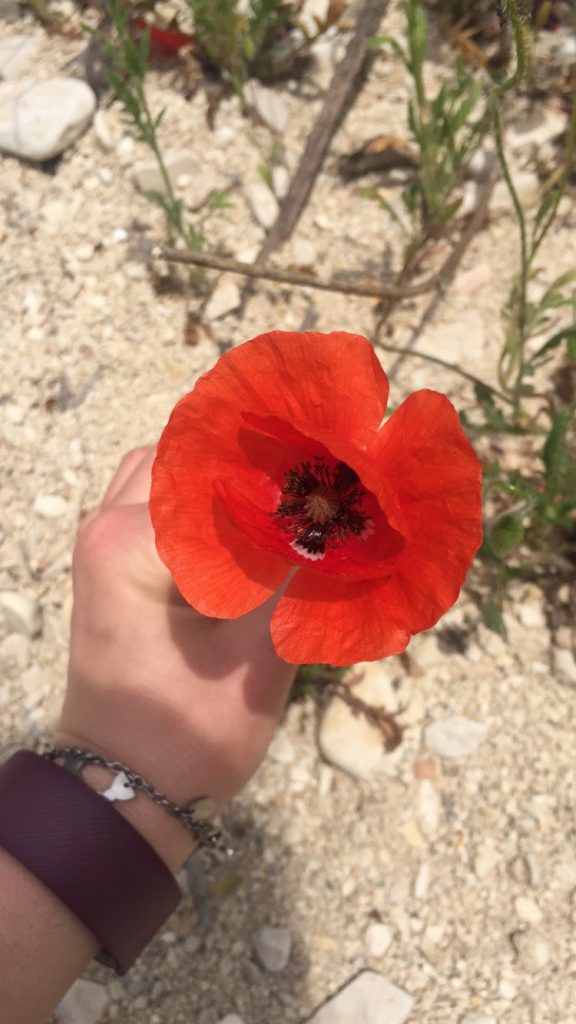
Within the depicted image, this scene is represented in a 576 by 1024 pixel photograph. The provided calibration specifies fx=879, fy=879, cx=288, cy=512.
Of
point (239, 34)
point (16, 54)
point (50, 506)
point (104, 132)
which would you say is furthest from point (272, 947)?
point (16, 54)

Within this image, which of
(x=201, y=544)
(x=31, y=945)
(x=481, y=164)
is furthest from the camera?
(x=481, y=164)

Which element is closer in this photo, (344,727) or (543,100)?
(344,727)

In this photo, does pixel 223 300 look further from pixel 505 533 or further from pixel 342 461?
pixel 342 461

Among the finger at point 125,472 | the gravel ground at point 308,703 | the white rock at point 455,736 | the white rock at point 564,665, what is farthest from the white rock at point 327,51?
the white rock at point 455,736

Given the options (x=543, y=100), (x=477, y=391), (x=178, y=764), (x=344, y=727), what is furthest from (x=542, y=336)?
(x=178, y=764)

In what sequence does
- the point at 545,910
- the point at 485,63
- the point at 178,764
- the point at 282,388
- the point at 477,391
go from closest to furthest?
the point at 282,388 → the point at 178,764 → the point at 545,910 → the point at 477,391 → the point at 485,63

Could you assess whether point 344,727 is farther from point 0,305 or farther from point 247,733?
point 0,305

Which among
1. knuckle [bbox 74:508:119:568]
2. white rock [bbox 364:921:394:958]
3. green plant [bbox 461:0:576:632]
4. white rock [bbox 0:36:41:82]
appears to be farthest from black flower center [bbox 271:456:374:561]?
white rock [bbox 0:36:41:82]
